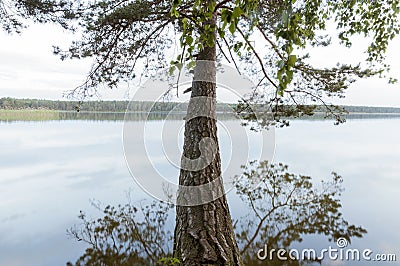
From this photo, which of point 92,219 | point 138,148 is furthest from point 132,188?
point 138,148

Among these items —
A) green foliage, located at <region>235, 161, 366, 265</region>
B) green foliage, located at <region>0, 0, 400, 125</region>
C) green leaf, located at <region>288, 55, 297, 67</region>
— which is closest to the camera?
green leaf, located at <region>288, 55, 297, 67</region>

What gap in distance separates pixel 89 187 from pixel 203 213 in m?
4.45

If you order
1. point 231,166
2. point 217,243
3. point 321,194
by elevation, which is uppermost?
point 231,166

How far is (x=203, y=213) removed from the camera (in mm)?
1791

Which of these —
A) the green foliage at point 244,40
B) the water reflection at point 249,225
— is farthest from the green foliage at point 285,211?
the green foliage at point 244,40

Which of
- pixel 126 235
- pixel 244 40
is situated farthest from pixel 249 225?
pixel 244 40

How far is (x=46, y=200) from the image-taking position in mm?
5004

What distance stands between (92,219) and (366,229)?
3.73 metres

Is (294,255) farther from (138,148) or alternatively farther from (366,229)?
(138,148)

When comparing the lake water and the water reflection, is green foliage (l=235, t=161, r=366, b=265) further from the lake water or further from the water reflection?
the lake water

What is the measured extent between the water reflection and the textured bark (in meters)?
0.56

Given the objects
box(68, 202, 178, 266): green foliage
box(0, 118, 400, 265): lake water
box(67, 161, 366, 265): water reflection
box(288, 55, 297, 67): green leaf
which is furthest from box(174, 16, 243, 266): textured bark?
box(288, 55, 297, 67): green leaf

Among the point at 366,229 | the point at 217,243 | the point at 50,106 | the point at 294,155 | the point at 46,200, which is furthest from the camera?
the point at 50,106

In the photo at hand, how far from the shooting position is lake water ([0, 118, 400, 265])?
3.25 metres
